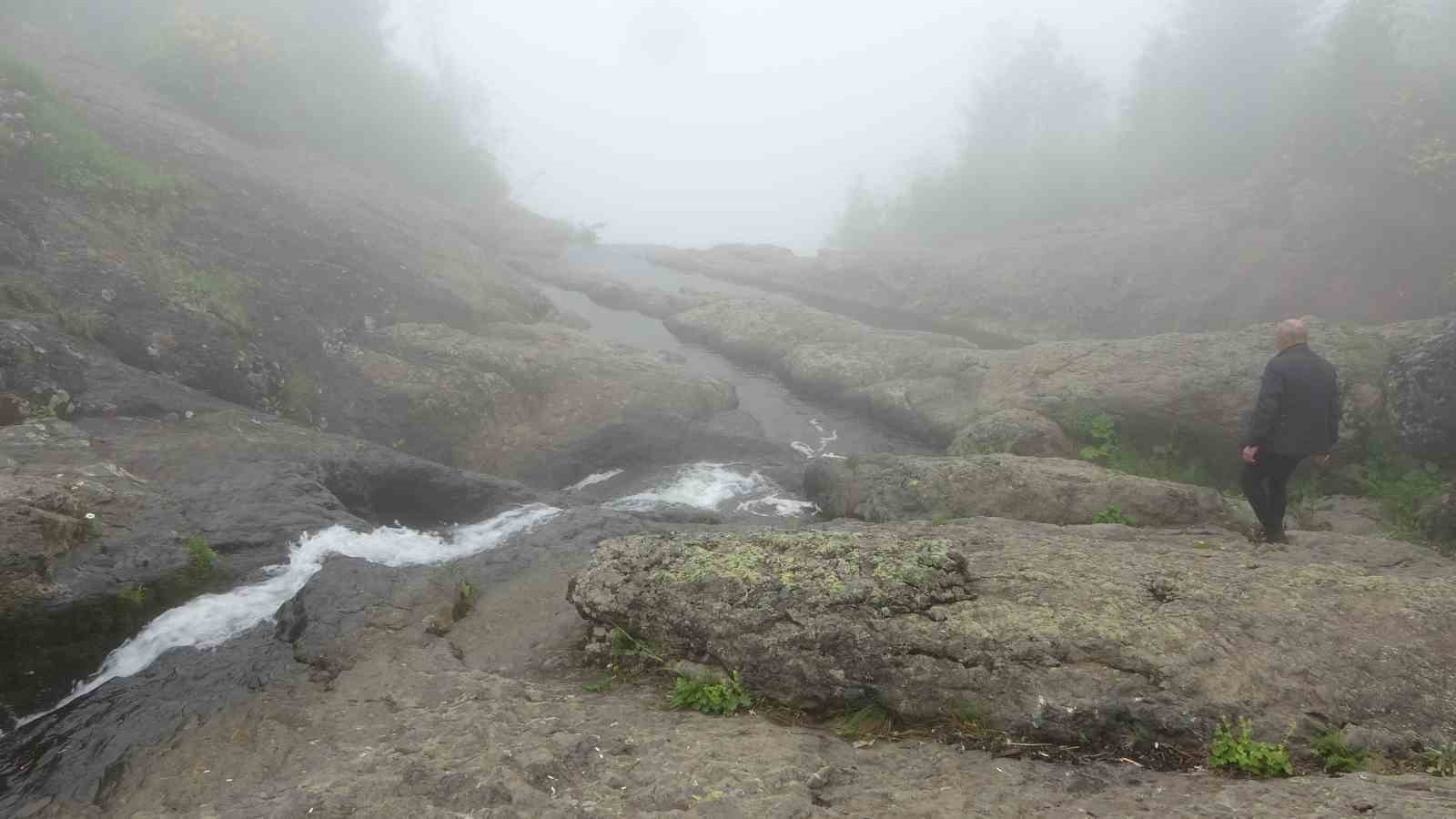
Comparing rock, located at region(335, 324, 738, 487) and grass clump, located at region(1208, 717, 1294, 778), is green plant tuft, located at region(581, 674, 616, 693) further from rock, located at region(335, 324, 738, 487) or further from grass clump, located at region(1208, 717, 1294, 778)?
rock, located at region(335, 324, 738, 487)

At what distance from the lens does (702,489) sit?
20.7 m

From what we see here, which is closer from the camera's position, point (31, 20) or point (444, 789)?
point (444, 789)

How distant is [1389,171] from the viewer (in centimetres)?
3238

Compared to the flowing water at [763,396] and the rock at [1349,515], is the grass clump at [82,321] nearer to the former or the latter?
the flowing water at [763,396]

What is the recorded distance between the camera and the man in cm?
1004

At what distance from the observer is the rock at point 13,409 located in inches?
507

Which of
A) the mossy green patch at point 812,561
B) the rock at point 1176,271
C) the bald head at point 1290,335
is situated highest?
the rock at point 1176,271

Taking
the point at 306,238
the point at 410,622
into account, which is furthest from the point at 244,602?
the point at 306,238

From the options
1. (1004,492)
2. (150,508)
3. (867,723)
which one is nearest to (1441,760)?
(867,723)

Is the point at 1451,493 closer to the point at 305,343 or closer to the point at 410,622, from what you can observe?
the point at 410,622

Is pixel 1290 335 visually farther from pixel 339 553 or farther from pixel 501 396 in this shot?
pixel 501 396

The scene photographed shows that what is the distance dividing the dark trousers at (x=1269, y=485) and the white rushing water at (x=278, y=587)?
41.7 ft

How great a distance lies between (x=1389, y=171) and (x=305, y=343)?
44.5 metres

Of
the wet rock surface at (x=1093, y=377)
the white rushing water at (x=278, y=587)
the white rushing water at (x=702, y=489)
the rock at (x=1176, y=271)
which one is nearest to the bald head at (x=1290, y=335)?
the wet rock surface at (x=1093, y=377)
